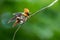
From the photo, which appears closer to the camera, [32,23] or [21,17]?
[21,17]

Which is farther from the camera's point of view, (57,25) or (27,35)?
(57,25)

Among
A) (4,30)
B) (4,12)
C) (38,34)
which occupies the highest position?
(4,12)

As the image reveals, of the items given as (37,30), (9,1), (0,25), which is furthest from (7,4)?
(37,30)

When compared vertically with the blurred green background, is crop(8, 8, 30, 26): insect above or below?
below

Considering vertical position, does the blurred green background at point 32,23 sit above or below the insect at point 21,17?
above

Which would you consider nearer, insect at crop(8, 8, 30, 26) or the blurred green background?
insect at crop(8, 8, 30, 26)

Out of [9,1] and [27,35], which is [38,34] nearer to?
[27,35]

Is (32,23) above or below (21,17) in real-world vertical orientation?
above

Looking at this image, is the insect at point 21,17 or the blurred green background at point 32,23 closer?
the insect at point 21,17
